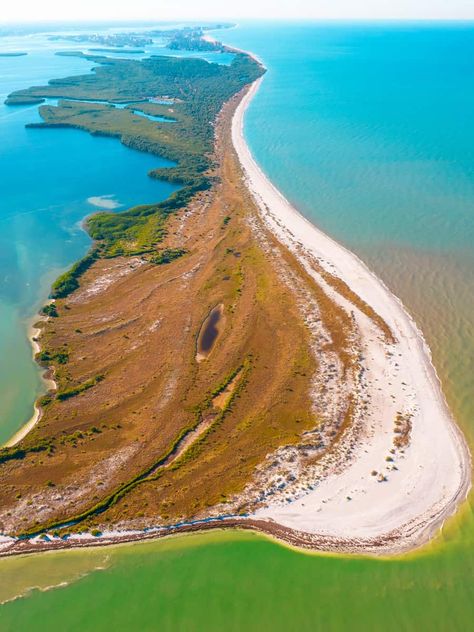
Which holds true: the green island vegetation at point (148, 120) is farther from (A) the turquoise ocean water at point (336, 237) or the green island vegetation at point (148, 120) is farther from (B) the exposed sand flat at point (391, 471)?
(B) the exposed sand flat at point (391, 471)

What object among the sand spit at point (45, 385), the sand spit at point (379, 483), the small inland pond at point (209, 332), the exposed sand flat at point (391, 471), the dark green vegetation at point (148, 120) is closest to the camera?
the sand spit at point (379, 483)

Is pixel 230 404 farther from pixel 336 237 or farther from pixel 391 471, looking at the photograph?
pixel 336 237

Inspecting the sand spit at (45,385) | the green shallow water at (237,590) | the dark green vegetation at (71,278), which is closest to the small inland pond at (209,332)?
the sand spit at (45,385)

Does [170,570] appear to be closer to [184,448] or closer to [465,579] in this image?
[184,448]

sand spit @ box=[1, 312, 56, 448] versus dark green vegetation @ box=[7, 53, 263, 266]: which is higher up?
dark green vegetation @ box=[7, 53, 263, 266]

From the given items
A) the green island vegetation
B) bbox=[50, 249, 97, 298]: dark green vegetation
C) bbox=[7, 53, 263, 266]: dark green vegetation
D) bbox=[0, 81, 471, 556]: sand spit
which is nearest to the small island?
bbox=[0, 81, 471, 556]: sand spit

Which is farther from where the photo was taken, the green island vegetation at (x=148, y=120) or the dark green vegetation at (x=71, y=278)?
the green island vegetation at (x=148, y=120)

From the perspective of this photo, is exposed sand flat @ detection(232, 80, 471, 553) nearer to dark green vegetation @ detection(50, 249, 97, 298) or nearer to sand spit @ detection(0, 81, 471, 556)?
sand spit @ detection(0, 81, 471, 556)

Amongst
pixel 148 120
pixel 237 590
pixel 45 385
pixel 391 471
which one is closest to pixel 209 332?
pixel 45 385
